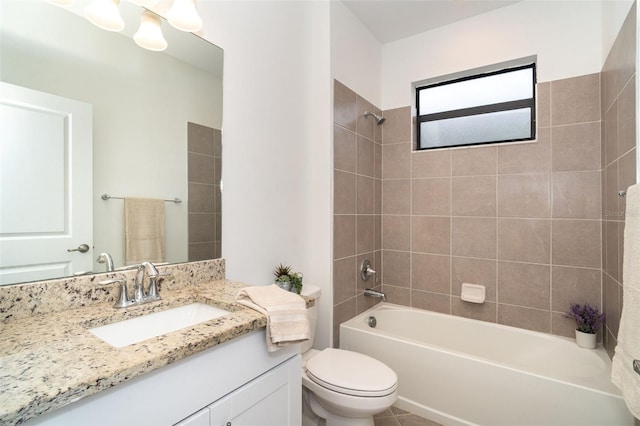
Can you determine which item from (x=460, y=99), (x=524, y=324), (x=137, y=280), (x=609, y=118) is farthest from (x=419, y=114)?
(x=137, y=280)

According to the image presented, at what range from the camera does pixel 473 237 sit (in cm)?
236

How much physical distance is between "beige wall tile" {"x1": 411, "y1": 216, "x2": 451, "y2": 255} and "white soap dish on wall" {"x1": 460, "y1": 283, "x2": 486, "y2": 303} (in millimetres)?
308

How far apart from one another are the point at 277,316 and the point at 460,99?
96.0 inches

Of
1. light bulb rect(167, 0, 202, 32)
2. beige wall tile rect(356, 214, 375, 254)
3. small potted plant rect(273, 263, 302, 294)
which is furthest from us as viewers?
beige wall tile rect(356, 214, 375, 254)

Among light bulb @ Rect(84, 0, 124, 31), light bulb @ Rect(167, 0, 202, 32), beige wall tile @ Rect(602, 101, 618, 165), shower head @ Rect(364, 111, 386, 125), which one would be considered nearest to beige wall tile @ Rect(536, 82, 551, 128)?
beige wall tile @ Rect(602, 101, 618, 165)

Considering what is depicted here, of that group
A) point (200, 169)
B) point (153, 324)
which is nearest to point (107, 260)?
point (153, 324)

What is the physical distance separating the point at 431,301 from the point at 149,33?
2588 mm

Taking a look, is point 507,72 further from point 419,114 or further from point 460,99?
point 419,114

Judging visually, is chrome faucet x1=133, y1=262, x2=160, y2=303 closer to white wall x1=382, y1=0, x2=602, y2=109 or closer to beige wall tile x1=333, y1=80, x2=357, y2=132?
beige wall tile x1=333, y1=80, x2=357, y2=132

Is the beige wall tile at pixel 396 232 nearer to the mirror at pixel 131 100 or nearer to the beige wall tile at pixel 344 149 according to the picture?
the beige wall tile at pixel 344 149

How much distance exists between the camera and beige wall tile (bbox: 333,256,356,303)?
6.96ft

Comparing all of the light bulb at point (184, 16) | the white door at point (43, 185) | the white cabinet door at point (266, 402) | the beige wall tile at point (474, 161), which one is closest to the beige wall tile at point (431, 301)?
the beige wall tile at point (474, 161)

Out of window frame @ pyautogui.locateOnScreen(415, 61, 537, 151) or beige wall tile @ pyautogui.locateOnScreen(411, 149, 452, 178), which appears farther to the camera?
beige wall tile @ pyautogui.locateOnScreen(411, 149, 452, 178)

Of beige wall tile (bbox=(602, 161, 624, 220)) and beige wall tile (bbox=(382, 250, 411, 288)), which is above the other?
beige wall tile (bbox=(602, 161, 624, 220))
